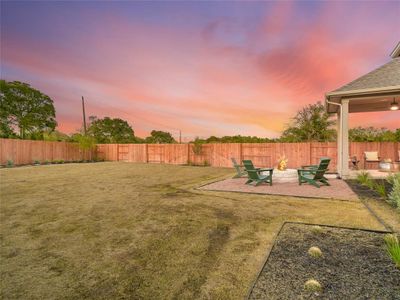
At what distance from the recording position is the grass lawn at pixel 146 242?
2012mm

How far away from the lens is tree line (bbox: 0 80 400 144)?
65.1 ft

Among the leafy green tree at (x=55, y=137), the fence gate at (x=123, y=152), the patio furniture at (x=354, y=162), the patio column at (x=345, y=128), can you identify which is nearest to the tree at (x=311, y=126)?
the patio furniture at (x=354, y=162)

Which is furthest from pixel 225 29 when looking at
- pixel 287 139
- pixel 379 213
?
pixel 287 139

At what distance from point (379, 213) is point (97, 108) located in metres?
31.4

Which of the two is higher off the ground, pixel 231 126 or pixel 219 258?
pixel 231 126

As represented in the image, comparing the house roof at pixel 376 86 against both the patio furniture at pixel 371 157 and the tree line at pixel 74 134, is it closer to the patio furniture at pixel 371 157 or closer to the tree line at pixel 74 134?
the patio furniture at pixel 371 157

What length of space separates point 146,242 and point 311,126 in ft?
71.1

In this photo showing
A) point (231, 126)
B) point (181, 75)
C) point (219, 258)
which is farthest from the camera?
point (231, 126)

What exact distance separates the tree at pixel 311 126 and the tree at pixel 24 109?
97.8 ft

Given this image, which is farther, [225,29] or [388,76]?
[225,29]

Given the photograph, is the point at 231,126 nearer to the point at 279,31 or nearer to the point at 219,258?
the point at 279,31

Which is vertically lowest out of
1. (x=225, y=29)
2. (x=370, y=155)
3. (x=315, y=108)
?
(x=370, y=155)

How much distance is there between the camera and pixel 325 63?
36.7ft

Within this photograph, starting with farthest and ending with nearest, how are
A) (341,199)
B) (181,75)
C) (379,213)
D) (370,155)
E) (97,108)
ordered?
Result: (97,108)
(181,75)
(370,155)
(341,199)
(379,213)
